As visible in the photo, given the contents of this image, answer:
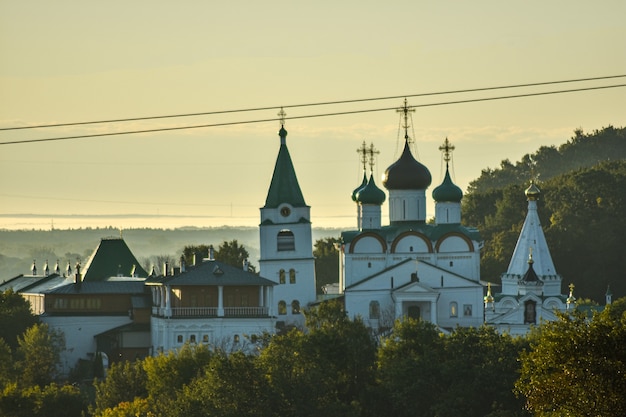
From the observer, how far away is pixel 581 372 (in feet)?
138

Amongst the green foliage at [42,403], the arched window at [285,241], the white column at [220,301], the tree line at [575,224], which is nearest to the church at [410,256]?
the arched window at [285,241]

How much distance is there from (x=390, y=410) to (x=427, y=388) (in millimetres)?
1236

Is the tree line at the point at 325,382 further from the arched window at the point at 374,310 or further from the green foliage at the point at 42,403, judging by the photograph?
the arched window at the point at 374,310

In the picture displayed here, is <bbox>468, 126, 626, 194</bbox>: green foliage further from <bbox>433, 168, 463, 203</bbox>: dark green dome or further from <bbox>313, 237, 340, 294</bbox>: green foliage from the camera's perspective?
<bbox>433, 168, 463, 203</bbox>: dark green dome

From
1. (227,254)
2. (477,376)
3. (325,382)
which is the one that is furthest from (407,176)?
(325,382)

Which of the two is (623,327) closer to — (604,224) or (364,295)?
(364,295)

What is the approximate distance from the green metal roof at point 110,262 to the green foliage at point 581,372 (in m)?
43.7

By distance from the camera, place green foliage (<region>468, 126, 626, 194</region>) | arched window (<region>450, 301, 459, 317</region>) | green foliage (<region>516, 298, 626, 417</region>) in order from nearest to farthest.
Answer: green foliage (<region>516, 298, 626, 417</region>)
arched window (<region>450, 301, 459, 317</region>)
green foliage (<region>468, 126, 626, 194</region>)

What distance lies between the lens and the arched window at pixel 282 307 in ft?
282

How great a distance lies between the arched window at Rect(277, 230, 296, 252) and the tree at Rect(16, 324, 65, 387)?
531 inches

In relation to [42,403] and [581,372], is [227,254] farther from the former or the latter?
[581,372]

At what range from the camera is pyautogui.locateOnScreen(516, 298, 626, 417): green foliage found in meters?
41.9

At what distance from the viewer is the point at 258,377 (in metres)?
56.5

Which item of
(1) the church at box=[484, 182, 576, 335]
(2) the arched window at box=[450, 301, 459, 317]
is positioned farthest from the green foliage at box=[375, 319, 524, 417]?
(2) the arched window at box=[450, 301, 459, 317]
